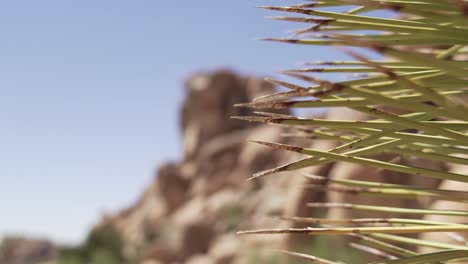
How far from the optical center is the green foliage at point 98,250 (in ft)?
71.2

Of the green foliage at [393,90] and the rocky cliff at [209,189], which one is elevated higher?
the green foliage at [393,90]

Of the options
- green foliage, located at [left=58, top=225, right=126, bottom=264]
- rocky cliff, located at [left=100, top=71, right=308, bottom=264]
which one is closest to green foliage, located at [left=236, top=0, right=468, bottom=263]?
rocky cliff, located at [left=100, top=71, right=308, bottom=264]

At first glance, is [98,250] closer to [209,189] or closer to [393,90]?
[209,189]

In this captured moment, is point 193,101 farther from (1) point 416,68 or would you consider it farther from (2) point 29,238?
(1) point 416,68

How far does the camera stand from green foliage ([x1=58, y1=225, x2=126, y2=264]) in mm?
21706

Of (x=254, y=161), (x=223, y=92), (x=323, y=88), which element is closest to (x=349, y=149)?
(x=323, y=88)

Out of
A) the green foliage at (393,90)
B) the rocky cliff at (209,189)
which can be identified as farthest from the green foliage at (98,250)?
the green foliage at (393,90)

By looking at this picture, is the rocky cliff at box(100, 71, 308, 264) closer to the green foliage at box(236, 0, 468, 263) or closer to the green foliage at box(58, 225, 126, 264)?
the green foliage at box(58, 225, 126, 264)

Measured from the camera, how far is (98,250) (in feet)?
75.4

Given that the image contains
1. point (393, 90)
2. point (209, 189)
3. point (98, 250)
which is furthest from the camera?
point (209, 189)

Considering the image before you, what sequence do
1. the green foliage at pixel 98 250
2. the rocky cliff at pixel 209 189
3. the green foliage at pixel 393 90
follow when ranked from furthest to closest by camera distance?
the rocky cliff at pixel 209 189 → the green foliage at pixel 98 250 → the green foliage at pixel 393 90

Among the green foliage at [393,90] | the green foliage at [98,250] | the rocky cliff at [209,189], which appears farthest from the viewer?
the rocky cliff at [209,189]

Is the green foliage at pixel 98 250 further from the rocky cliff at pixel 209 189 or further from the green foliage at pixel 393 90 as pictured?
the green foliage at pixel 393 90

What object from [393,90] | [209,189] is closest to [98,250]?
[209,189]
